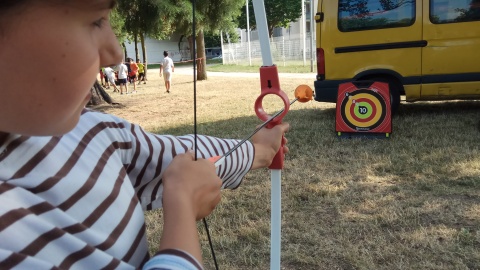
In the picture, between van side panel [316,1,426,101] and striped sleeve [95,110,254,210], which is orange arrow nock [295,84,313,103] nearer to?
striped sleeve [95,110,254,210]

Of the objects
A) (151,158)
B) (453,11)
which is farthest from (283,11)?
(151,158)

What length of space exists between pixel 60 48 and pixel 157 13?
10.2 metres

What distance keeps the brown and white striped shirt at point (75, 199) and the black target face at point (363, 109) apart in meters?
3.84

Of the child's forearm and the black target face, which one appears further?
the black target face

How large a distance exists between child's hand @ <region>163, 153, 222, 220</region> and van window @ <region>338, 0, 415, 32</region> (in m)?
5.02

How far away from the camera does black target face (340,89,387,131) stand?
4.37m

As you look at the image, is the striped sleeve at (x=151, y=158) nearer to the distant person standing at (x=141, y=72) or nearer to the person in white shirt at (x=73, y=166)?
the person in white shirt at (x=73, y=166)

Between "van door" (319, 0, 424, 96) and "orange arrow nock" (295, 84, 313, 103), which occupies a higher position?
"van door" (319, 0, 424, 96)

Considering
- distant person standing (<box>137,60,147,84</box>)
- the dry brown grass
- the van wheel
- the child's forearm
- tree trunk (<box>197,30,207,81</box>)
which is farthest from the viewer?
distant person standing (<box>137,60,147,84</box>)

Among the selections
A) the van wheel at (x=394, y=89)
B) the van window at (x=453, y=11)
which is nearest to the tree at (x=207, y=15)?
the van wheel at (x=394, y=89)

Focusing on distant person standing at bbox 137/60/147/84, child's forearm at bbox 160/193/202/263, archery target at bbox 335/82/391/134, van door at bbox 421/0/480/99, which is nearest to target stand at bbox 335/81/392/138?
archery target at bbox 335/82/391/134

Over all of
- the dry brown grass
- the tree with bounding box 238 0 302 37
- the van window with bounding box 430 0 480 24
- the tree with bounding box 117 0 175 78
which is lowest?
the dry brown grass

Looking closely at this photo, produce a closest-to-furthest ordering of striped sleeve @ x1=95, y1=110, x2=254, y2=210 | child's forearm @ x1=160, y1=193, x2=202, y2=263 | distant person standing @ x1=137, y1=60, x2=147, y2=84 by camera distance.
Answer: child's forearm @ x1=160, y1=193, x2=202, y2=263 < striped sleeve @ x1=95, y1=110, x2=254, y2=210 < distant person standing @ x1=137, y1=60, x2=147, y2=84

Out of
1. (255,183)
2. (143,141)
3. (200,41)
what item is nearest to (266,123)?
(143,141)
